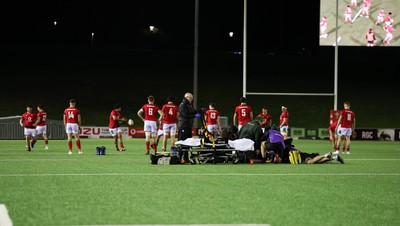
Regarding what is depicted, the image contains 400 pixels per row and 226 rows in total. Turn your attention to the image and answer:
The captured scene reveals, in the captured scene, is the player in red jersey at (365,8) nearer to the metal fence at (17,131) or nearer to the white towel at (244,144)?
the white towel at (244,144)

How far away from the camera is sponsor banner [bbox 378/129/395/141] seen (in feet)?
137

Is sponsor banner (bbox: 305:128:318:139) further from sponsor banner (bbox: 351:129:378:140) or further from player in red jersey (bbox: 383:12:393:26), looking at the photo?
player in red jersey (bbox: 383:12:393:26)

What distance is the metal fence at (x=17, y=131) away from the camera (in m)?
37.2

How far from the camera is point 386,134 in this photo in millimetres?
41781

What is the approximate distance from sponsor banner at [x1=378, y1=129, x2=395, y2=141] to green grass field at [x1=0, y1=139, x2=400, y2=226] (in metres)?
26.6

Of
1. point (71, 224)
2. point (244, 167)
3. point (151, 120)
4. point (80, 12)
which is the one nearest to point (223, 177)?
point (244, 167)

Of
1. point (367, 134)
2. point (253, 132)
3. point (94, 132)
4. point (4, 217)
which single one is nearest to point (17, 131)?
point (94, 132)

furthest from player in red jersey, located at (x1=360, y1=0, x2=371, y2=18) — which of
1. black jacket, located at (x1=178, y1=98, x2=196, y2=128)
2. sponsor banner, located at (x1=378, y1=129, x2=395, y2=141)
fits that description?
sponsor banner, located at (x1=378, y1=129, x2=395, y2=141)

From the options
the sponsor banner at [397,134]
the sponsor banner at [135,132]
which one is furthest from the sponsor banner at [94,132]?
the sponsor banner at [397,134]

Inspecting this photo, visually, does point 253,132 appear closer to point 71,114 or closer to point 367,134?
point 71,114

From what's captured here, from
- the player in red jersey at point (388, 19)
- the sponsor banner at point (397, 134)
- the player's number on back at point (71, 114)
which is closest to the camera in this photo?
the player's number on back at point (71, 114)

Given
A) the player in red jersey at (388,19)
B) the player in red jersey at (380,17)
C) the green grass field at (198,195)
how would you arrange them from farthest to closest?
the player in red jersey at (380,17), the player in red jersey at (388,19), the green grass field at (198,195)

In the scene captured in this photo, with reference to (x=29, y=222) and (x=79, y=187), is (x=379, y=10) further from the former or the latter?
(x=29, y=222)

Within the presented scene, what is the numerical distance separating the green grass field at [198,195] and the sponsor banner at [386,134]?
26577mm
